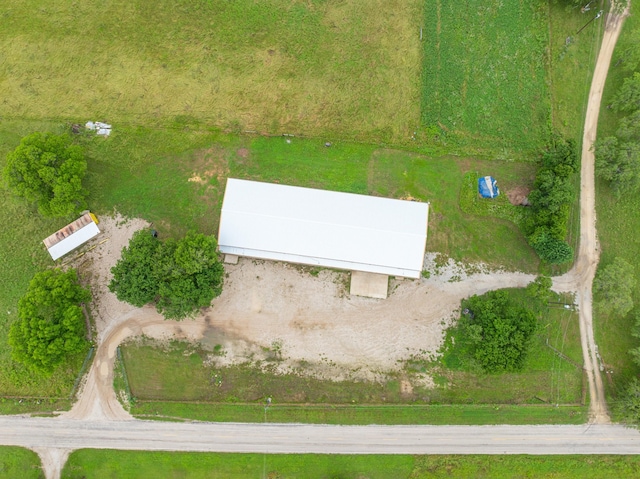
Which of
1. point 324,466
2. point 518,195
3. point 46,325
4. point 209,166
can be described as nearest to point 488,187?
point 518,195

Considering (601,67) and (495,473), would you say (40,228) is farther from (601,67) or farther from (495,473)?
(601,67)

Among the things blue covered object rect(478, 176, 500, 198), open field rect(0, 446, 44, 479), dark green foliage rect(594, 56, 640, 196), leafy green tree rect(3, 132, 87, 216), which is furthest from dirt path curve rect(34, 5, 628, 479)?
dark green foliage rect(594, 56, 640, 196)

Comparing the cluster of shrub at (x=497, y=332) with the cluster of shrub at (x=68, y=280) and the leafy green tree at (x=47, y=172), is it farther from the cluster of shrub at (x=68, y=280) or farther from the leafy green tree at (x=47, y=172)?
the leafy green tree at (x=47, y=172)

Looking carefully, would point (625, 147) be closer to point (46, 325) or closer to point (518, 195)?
point (518, 195)

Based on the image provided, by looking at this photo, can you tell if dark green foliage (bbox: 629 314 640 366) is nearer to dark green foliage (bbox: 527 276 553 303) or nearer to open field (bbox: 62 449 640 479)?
dark green foliage (bbox: 527 276 553 303)

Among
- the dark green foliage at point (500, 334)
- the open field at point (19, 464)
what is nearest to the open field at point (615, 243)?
the dark green foliage at point (500, 334)

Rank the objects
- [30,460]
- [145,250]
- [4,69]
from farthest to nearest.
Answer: [4,69] < [30,460] < [145,250]

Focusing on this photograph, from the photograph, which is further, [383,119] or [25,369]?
[383,119]

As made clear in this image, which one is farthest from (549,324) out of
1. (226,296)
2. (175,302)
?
(175,302)
